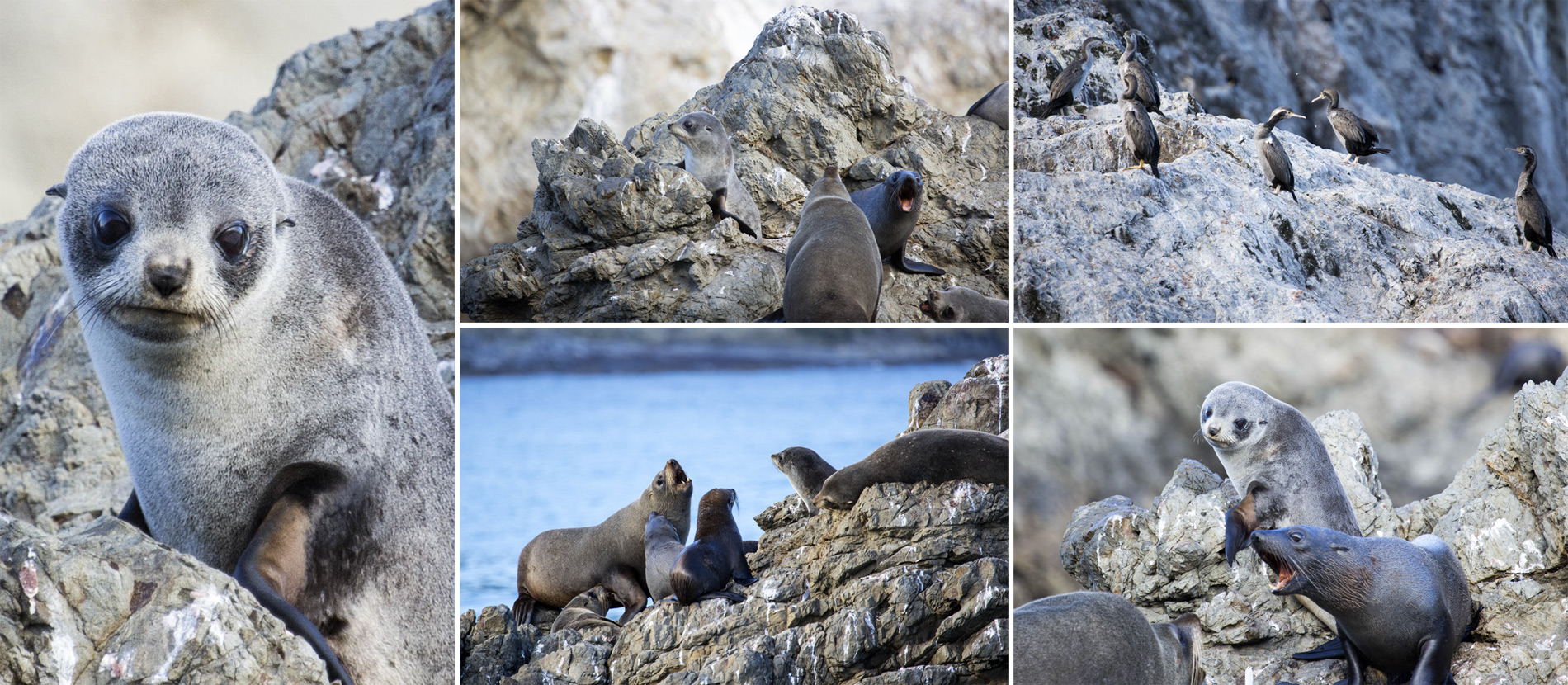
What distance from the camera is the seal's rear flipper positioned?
3771mm

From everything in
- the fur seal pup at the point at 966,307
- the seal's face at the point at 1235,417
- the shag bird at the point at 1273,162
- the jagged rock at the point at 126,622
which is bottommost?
the jagged rock at the point at 126,622

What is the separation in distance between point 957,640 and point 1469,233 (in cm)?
258

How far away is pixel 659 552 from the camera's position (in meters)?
4.07

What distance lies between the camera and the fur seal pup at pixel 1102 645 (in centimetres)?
374

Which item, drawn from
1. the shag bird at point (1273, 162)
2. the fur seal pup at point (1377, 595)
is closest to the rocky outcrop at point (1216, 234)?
the shag bird at point (1273, 162)

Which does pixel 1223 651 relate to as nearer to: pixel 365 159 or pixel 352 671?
pixel 352 671

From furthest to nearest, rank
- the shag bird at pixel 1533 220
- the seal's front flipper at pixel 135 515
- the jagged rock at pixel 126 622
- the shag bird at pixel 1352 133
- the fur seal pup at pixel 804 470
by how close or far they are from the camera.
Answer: the shag bird at pixel 1352 133 < the shag bird at pixel 1533 220 < the fur seal pup at pixel 804 470 < the seal's front flipper at pixel 135 515 < the jagged rock at pixel 126 622

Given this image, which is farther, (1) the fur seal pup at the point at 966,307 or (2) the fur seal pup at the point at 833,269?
(1) the fur seal pup at the point at 966,307

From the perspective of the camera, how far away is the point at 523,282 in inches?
161

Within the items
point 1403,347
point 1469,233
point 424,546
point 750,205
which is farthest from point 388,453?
point 1469,233

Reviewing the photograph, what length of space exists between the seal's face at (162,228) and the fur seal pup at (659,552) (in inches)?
64.7

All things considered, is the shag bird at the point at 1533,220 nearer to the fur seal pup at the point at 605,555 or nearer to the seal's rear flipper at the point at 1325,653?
the seal's rear flipper at the point at 1325,653

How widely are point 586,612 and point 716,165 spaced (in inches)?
68.2

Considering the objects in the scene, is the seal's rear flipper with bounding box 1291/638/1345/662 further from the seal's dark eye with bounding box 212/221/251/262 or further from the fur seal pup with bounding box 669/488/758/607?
the seal's dark eye with bounding box 212/221/251/262
